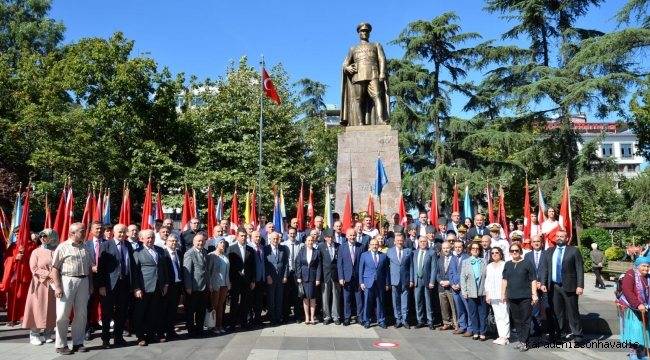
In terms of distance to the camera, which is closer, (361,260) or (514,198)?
(361,260)

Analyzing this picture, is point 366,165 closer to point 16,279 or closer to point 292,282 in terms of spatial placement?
point 292,282

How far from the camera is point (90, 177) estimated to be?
20688 millimetres

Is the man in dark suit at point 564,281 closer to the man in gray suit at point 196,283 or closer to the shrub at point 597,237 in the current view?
the man in gray suit at point 196,283

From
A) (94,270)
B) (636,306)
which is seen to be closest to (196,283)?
(94,270)

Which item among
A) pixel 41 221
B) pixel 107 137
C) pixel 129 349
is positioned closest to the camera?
pixel 129 349

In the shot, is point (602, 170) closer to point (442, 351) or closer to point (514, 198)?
point (514, 198)

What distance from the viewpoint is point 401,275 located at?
9.12 m

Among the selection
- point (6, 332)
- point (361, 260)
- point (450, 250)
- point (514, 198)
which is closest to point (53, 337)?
point (6, 332)

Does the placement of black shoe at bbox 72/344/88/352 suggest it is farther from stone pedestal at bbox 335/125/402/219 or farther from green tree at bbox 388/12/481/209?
green tree at bbox 388/12/481/209

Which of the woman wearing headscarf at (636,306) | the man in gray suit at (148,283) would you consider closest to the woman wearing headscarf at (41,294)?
the man in gray suit at (148,283)

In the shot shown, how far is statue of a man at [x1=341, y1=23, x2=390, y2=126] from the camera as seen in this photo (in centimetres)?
1437

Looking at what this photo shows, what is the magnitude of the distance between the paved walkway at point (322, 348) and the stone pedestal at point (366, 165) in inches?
212

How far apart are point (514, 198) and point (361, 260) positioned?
26.3 metres

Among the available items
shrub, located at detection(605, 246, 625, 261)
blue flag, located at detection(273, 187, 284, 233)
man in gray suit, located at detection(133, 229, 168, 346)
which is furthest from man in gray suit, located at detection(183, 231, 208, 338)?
shrub, located at detection(605, 246, 625, 261)
